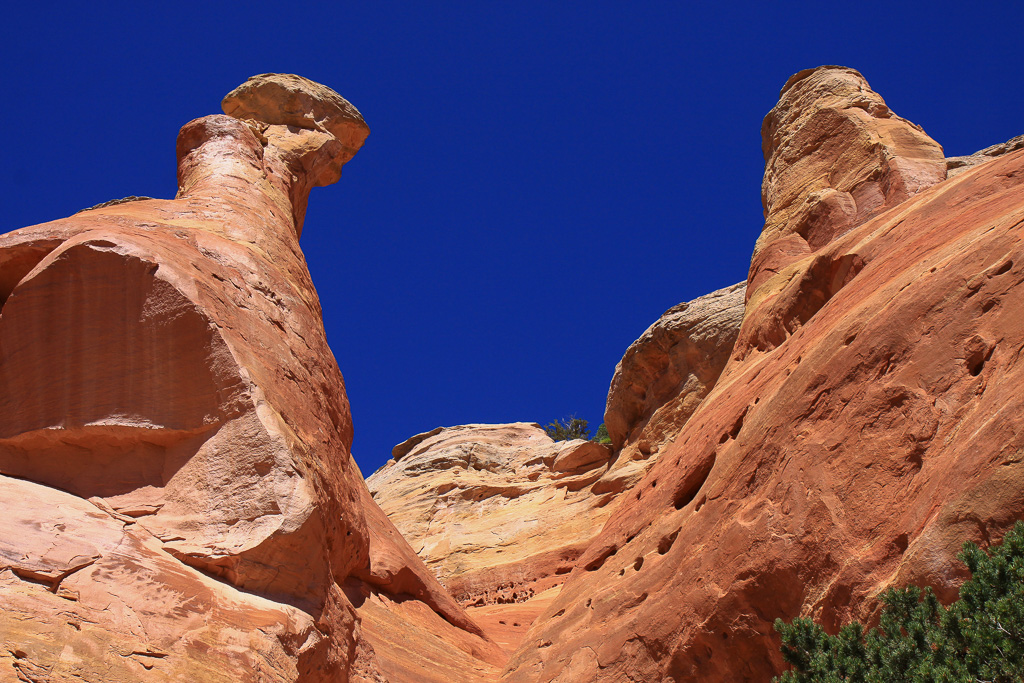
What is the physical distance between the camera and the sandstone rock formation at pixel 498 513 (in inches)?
770

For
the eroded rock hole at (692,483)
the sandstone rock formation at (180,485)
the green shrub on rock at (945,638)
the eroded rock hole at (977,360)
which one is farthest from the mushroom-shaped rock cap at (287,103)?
the green shrub on rock at (945,638)

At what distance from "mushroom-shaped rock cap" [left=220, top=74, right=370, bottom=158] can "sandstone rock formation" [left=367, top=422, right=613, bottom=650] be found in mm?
10448

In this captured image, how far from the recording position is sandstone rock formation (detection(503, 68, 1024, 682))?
7.63 metres

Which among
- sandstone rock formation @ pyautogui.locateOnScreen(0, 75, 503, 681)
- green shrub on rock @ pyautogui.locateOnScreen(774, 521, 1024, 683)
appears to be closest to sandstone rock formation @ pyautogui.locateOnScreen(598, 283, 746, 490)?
sandstone rock formation @ pyautogui.locateOnScreen(0, 75, 503, 681)

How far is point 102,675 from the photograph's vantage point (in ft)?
23.1

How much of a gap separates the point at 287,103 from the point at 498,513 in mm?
11710

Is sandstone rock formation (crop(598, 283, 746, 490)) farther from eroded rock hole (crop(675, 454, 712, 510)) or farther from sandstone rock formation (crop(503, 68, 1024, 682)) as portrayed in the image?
eroded rock hole (crop(675, 454, 712, 510))

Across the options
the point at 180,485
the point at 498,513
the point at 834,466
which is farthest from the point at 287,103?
the point at 834,466

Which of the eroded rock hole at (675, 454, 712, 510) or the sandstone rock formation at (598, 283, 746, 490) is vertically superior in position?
the sandstone rock formation at (598, 283, 746, 490)

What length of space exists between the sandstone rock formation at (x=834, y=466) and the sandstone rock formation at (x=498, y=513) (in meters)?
4.74

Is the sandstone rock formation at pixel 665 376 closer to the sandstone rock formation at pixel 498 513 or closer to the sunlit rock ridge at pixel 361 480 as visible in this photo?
the sandstone rock formation at pixel 498 513

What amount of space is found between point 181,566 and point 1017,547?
23.5ft

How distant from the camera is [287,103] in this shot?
21.8m

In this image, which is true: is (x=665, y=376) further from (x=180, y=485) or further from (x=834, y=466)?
(x=180, y=485)
